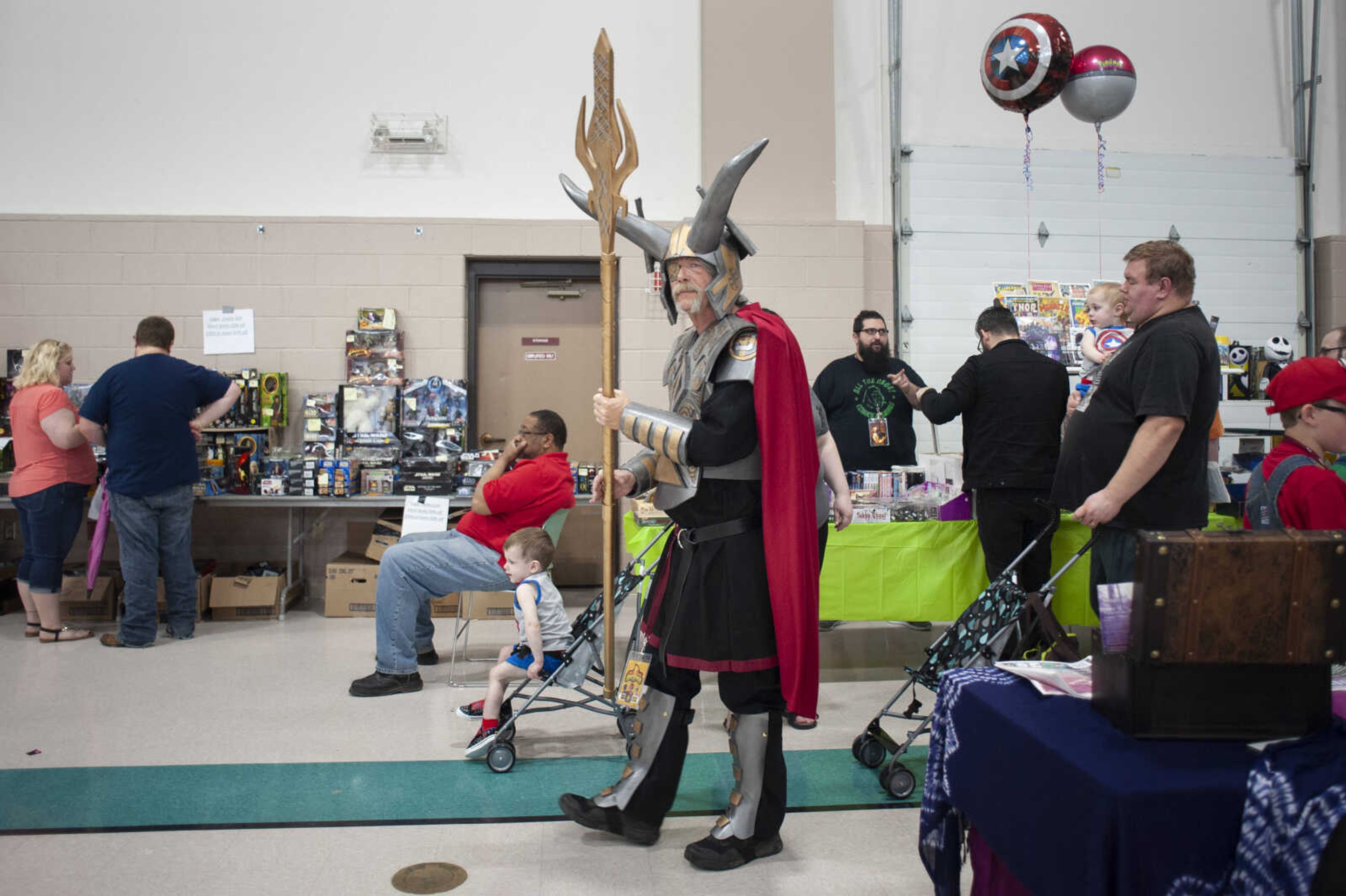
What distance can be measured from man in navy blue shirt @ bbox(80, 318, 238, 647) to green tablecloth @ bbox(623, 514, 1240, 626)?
100 inches

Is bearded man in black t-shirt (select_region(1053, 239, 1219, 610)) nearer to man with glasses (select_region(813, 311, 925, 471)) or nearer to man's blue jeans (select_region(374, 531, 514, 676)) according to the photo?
man's blue jeans (select_region(374, 531, 514, 676))

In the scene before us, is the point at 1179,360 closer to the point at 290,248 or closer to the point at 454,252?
the point at 454,252

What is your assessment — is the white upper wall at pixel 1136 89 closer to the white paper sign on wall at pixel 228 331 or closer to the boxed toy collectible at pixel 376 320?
the boxed toy collectible at pixel 376 320

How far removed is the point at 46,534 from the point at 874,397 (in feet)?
14.1

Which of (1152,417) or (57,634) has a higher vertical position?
(1152,417)

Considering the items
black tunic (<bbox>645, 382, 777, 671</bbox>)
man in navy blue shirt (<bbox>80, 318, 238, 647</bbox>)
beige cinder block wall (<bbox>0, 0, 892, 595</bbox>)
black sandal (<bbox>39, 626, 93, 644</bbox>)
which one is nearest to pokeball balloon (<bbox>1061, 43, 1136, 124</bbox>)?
beige cinder block wall (<bbox>0, 0, 892, 595</bbox>)

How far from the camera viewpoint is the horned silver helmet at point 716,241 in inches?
97.7

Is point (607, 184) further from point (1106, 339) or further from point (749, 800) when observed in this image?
point (1106, 339)

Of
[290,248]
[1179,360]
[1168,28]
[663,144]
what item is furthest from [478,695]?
[1168,28]

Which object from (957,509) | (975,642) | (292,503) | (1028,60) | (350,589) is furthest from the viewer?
(350,589)

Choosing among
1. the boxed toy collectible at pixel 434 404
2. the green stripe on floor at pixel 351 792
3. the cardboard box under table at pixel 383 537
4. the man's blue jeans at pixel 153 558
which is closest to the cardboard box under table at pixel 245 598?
the man's blue jeans at pixel 153 558

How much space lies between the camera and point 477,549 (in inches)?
162

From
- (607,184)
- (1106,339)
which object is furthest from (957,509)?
(607,184)

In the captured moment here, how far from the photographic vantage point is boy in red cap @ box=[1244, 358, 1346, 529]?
238cm
